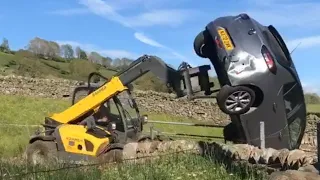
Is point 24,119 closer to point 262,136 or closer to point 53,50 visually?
point 262,136

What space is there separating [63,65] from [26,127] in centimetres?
4750

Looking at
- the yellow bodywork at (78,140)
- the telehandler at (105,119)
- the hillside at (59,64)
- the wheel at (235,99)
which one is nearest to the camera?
the wheel at (235,99)

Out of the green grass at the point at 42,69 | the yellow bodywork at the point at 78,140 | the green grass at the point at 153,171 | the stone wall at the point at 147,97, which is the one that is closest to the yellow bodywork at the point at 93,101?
the yellow bodywork at the point at 78,140

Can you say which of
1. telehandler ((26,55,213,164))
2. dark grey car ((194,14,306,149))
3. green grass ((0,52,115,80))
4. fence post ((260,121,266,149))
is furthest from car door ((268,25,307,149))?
green grass ((0,52,115,80))

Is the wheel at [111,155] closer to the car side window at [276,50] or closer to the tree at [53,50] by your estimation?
the car side window at [276,50]

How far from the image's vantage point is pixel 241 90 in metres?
10.4

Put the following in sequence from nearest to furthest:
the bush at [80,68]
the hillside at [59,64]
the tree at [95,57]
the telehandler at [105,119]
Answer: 1. the telehandler at [105,119]
2. the hillside at [59,64]
3. the bush at [80,68]
4. the tree at [95,57]

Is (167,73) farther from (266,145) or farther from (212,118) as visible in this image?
(212,118)

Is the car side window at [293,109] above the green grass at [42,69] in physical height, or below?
below

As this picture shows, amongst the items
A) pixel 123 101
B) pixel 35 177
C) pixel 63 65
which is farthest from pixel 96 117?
pixel 63 65

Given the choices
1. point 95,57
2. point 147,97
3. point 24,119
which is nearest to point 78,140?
point 24,119

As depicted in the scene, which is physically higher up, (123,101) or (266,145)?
(123,101)

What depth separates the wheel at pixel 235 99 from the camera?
34.1ft

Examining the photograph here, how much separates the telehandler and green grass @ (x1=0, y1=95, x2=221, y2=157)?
244cm
